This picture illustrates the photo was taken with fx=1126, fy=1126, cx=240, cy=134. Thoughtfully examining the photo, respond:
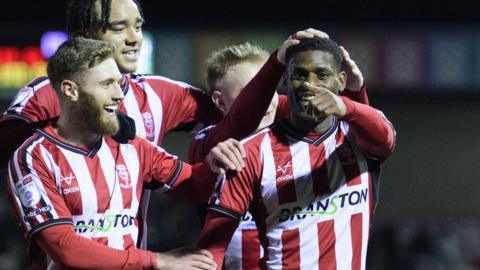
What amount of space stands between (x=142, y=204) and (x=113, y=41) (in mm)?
657

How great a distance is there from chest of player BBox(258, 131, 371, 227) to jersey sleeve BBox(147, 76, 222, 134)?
0.78 m

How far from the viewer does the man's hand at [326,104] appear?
3715mm

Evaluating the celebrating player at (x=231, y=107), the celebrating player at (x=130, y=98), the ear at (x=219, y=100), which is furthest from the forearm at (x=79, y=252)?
the ear at (x=219, y=100)

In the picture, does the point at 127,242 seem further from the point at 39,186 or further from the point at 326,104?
the point at 326,104

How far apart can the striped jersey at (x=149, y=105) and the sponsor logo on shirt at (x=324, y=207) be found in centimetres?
80

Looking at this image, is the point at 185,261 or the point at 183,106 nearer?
the point at 185,261

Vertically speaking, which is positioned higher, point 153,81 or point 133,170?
point 153,81

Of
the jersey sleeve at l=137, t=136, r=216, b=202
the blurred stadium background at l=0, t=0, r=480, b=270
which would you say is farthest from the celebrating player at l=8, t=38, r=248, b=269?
the blurred stadium background at l=0, t=0, r=480, b=270

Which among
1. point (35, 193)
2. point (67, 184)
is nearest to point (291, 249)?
point (67, 184)

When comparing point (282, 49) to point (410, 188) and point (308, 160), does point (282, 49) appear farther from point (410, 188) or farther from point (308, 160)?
point (410, 188)

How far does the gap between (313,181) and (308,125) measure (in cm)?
21

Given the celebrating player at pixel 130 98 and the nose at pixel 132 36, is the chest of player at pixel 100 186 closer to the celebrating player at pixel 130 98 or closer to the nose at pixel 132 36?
the celebrating player at pixel 130 98

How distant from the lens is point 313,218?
4098 millimetres

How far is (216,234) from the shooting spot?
13.1 feet
